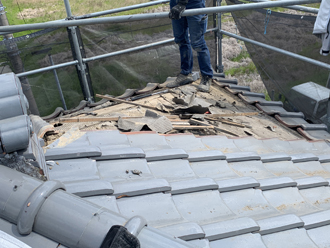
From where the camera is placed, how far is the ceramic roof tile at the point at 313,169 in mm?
3035

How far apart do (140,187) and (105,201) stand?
0.92 ft

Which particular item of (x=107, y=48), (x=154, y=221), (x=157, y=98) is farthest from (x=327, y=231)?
(x=107, y=48)

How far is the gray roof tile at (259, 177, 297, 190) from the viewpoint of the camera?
2.49 meters

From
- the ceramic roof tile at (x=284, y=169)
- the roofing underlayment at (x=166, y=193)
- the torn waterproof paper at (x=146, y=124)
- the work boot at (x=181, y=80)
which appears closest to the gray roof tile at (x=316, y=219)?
the roofing underlayment at (x=166, y=193)

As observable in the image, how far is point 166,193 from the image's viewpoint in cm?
213

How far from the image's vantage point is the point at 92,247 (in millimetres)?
1193

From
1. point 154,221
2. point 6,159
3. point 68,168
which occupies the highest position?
point 6,159

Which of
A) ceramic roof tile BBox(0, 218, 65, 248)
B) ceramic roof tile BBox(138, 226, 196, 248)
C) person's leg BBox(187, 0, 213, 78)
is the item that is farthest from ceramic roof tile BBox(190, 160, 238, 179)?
person's leg BBox(187, 0, 213, 78)

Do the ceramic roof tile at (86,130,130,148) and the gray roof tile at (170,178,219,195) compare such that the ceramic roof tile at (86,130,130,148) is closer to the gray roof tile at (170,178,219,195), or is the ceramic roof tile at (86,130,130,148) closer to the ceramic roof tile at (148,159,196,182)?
the ceramic roof tile at (148,159,196,182)

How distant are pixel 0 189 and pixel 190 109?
3382mm

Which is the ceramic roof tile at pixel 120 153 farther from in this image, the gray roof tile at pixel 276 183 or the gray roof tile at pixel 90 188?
the gray roof tile at pixel 276 183

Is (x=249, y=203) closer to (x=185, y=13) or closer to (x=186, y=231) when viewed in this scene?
(x=186, y=231)

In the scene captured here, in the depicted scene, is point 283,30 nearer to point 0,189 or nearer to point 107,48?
point 107,48

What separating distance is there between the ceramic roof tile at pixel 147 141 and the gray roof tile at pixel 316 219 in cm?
128
